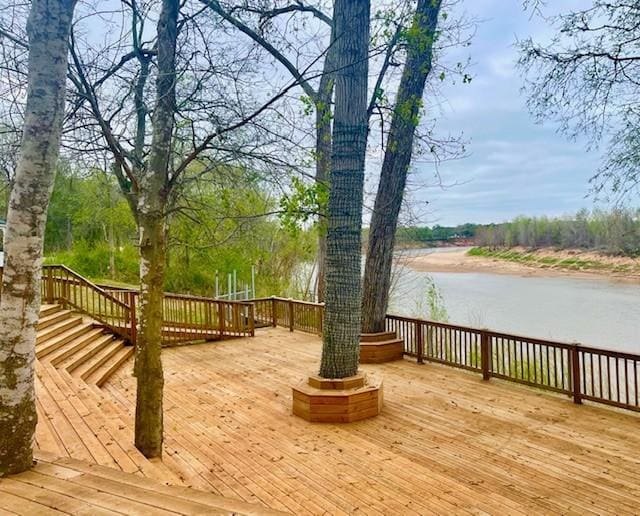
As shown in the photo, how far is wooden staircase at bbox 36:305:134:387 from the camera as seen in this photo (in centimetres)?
618

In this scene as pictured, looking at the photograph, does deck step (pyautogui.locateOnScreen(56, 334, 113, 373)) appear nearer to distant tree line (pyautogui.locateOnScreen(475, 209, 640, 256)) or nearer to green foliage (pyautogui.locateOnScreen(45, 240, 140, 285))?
distant tree line (pyautogui.locateOnScreen(475, 209, 640, 256))

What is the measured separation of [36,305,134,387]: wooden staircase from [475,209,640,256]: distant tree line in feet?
23.0

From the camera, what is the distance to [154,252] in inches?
135

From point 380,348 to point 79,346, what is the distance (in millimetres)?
5114

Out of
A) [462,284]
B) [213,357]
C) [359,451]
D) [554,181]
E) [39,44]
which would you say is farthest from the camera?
[462,284]

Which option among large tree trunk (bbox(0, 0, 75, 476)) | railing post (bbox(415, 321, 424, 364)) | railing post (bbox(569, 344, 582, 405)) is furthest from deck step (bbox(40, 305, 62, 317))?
railing post (bbox(569, 344, 582, 405))

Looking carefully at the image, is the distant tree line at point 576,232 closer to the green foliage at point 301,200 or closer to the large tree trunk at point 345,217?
the large tree trunk at point 345,217

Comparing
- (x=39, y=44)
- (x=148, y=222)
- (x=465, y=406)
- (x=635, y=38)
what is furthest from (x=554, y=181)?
(x=39, y=44)

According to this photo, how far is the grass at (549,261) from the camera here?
739cm

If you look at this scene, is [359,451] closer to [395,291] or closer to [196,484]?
[196,484]

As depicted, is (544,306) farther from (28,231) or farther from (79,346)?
(28,231)

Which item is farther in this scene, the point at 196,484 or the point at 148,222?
the point at 148,222

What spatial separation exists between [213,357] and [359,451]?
482cm

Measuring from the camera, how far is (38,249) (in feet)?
7.46
